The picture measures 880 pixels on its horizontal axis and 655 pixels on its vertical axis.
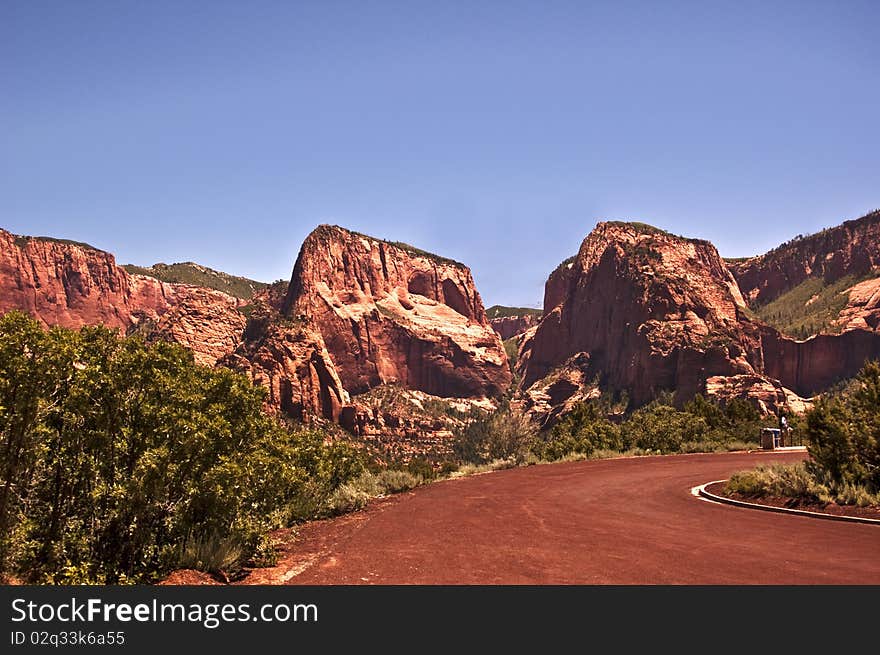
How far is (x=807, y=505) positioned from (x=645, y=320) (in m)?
110

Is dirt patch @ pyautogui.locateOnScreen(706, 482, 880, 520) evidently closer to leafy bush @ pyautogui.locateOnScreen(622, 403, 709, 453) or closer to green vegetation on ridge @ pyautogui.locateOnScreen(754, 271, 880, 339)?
leafy bush @ pyautogui.locateOnScreen(622, 403, 709, 453)

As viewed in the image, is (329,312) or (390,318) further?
(390,318)

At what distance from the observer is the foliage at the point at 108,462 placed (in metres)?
7.77

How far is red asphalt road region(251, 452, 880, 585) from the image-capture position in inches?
356

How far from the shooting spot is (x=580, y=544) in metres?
11.6

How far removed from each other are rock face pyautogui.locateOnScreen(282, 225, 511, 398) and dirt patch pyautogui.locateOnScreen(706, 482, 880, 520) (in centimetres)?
12671

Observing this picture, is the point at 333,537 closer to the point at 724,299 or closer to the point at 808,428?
the point at 808,428

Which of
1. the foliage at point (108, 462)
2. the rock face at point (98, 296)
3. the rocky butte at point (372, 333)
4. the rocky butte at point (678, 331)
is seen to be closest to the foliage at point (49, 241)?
the rock face at point (98, 296)

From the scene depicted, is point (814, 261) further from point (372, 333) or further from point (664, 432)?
point (664, 432)

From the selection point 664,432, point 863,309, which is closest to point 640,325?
Result: point 863,309

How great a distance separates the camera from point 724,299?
120 meters

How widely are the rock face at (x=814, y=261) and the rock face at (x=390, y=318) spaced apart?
81.3 meters

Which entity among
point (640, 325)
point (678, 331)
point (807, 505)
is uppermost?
point (640, 325)

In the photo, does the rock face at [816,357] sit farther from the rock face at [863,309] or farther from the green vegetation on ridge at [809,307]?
the green vegetation on ridge at [809,307]
